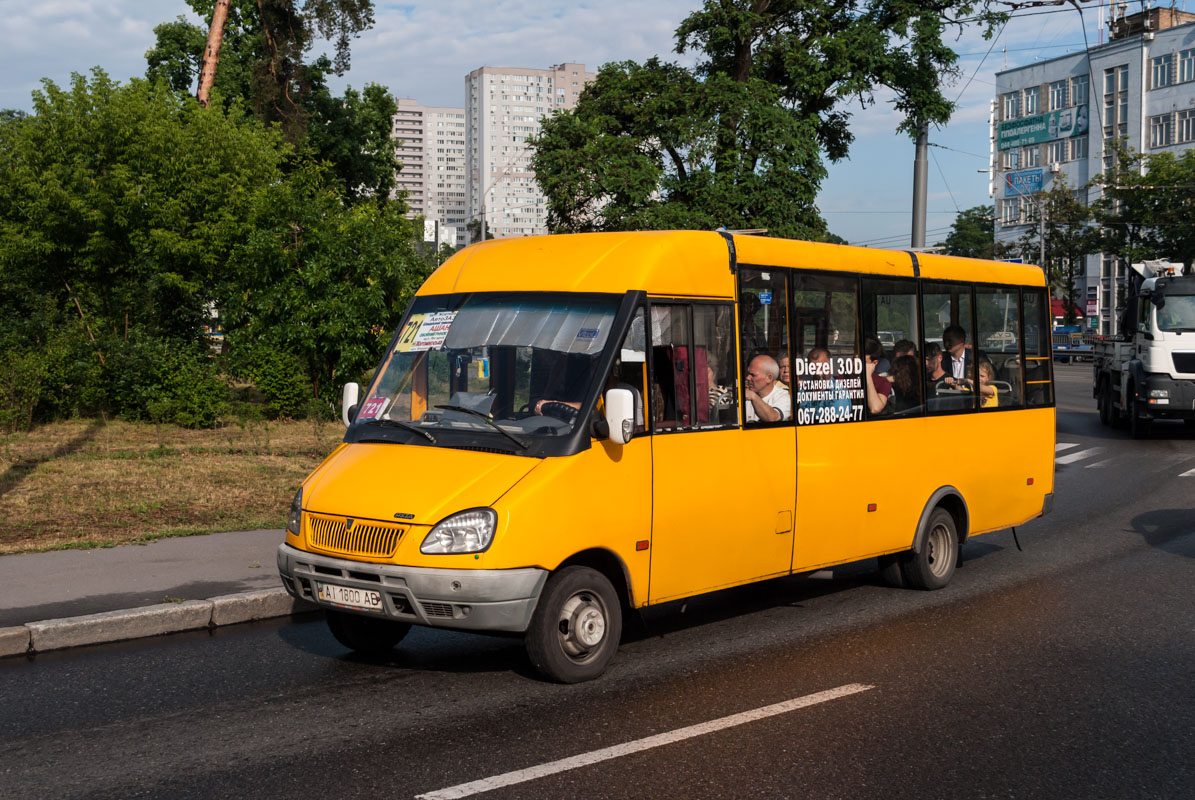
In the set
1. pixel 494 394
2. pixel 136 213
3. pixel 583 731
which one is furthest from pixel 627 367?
pixel 136 213

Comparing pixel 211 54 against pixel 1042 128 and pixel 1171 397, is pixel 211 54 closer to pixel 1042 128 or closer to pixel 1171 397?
pixel 1171 397

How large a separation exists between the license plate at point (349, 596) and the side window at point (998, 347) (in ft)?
18.9

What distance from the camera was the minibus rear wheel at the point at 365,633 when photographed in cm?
714

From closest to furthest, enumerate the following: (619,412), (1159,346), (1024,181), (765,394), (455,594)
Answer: (455,594) → (619,412) → (765,394) → (1159,346) → (1024,181)

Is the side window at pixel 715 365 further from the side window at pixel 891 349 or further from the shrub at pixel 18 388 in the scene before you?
the shrub at pixel 18 388

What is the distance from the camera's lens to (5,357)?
1941cm

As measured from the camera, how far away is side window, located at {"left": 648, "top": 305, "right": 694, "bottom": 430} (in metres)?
6.99

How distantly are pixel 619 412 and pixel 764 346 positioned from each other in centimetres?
177

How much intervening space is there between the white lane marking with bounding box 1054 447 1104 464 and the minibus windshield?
48.7 feet

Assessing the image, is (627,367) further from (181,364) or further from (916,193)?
(181,364)

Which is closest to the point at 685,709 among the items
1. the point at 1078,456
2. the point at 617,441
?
the point at 617,441

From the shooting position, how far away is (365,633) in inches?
283

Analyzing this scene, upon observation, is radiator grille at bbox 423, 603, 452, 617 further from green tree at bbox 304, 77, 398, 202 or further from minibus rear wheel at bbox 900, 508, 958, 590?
green tree at bbox 304, 77, 398, 202

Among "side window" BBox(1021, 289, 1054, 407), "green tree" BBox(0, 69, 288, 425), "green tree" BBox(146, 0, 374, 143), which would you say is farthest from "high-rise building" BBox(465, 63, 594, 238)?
"side window" BBox(1021, 289, 1054, 407)
